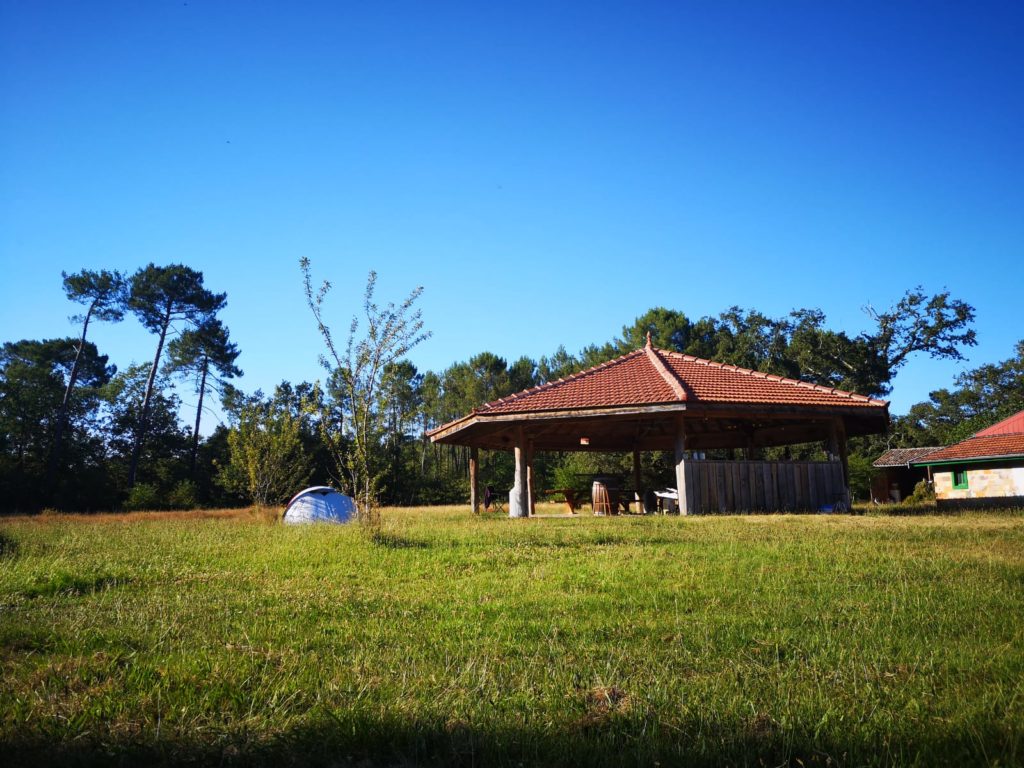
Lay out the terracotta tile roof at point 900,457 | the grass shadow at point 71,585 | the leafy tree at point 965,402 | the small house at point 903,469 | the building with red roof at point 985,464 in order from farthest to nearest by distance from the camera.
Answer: the leafy tree at point 965,402 < the terracotta tile roof at point 900,457 < the small house at point 903,469 < the building with red roof at point 985,464 < the grass shadow at point 71,585

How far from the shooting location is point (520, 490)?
51.6 ft

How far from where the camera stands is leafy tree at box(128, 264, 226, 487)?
41.6m

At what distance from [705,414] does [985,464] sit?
1057 inches

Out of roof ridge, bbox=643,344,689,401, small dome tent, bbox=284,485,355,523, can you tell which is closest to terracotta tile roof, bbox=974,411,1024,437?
roof ridge, bbox=643,344,689,401

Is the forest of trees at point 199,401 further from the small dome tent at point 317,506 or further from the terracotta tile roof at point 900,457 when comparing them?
the small dome tent at point 317,506

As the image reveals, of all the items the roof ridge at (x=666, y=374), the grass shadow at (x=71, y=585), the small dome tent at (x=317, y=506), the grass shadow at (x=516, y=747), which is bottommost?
the grass shadow at (x=516, y=747)

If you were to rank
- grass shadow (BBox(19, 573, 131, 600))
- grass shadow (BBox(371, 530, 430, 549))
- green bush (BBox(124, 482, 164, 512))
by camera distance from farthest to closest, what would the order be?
green bush (BBox(124, 482, 164, 512)) → grass shadow (BBox(371, 530, 430, 549)) → grass shadow (BBox(19, 573, 131, 600))

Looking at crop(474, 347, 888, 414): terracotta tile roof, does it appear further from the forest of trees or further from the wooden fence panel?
the forest of trees

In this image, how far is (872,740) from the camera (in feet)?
7.99

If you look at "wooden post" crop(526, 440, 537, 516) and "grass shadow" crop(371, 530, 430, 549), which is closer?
"grass shadow" crop(371, 530, 430, 549)

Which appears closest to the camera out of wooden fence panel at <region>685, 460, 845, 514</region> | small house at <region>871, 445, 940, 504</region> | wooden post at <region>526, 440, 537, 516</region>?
wooden fence panel at <region>685, 460, 845, 514</region>

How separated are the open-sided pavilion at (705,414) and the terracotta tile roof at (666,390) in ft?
0.08

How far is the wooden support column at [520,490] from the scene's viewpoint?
50.9ft

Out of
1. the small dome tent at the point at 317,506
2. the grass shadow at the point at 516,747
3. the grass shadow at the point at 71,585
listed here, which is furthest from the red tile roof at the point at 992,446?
the grass shadow at the point at 71,585
